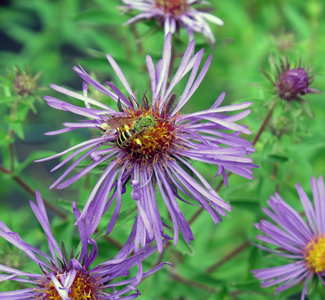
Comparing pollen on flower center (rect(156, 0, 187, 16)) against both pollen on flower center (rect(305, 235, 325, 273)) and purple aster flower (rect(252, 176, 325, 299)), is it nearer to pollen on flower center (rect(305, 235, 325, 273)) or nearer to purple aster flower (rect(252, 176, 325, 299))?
purple aster flower (rect(252, 176, 325, 299))

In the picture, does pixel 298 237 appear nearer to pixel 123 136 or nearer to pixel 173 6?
pixel 123 136

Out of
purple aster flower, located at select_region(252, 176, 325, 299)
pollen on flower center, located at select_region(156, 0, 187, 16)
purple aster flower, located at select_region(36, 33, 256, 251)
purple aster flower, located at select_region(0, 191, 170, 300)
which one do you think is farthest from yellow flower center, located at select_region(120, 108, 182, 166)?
pollen on flower center, located at select_region(156, 0, 187, 16)

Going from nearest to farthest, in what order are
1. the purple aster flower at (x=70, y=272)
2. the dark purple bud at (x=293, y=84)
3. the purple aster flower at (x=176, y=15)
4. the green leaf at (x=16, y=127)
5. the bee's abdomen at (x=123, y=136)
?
the purple aster flower at (x=70, y=272)
the bee's abdomen at (x=123, y=136)
the dark purple bud at (x=293, y=84)
the green leaf at (x=16, y=127)
the purple aster flower at (x=176, y=15)

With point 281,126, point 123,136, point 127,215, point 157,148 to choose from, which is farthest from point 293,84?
point 127,215

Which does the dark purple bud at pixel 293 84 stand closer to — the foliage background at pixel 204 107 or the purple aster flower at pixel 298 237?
the foliage background at pixel 204 107

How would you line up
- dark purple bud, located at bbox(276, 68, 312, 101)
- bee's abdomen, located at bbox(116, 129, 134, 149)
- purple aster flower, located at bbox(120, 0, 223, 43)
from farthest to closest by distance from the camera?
purple aster flower, located at bbox(120, 0, 223, 43), dark purple bud, located at bbox(276, 68, 312, 101), bee's abdomen, located at bbox(116, 129, 134, 149)

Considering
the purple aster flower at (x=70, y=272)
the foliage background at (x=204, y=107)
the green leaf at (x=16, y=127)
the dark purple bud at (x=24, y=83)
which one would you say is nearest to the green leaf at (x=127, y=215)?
the foliage background at (x=204, y=107)

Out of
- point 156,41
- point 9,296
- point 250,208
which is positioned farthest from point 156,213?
point 156,41
